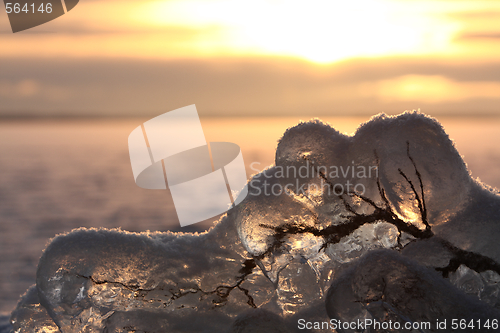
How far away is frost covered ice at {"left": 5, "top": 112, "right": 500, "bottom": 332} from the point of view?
1.14 metres

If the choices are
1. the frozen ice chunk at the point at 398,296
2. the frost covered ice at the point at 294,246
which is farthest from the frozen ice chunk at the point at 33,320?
the frozen ice chunk at the point at 398,296

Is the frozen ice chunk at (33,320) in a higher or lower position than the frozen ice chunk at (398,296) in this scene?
lower

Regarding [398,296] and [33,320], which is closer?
[398,296]

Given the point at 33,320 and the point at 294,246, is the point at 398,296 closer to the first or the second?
the point at 294,246

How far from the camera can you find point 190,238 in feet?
4.32

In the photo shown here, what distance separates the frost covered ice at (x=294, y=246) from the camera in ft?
3.73

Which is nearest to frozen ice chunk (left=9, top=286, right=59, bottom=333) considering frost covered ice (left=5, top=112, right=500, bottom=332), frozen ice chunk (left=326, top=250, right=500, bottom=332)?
frost covered ice (left=5, top=112, right=500, bottom=332)

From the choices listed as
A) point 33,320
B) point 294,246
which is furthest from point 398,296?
point 33,320

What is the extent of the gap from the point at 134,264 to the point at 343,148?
2.54 feet

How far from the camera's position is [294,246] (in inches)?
48.2

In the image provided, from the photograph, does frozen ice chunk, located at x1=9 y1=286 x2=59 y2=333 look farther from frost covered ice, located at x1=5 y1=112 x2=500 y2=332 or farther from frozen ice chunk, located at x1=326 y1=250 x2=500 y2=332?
frozen ice chunk, located at x1=326 y1=250 x2=500 y2=332

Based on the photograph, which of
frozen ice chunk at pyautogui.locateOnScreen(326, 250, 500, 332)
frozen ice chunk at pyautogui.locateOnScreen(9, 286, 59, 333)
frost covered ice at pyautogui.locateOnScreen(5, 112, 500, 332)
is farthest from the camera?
frozen ice chunk at pyautogui.locateOnScreen(9, 286, 59, 333)

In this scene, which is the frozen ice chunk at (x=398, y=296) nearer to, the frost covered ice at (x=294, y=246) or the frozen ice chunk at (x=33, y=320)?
the frost covered ice at (x=294, y=246)

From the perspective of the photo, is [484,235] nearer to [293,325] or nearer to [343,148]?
[343,148]
